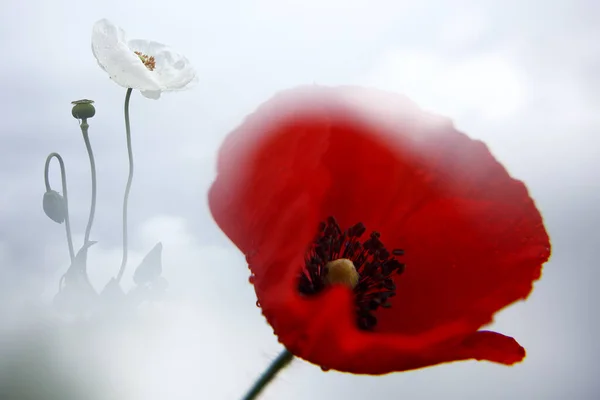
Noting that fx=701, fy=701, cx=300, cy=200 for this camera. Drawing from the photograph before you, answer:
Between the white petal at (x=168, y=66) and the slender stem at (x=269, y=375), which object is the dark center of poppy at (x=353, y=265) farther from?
the white petal at (x=168, y=66)

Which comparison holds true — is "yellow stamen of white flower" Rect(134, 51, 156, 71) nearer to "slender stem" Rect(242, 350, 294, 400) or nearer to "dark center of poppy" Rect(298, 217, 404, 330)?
"dark center of poppy" Rect(298, 217, 404, 330)

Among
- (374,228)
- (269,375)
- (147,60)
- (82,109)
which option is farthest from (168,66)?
(269,375)

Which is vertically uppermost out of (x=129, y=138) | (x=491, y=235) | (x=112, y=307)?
(x=491, y=235)

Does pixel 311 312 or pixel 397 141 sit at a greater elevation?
pixel 397 141

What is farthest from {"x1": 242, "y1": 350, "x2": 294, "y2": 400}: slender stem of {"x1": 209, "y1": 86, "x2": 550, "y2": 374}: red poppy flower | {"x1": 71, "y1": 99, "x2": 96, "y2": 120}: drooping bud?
{"x1": 71, "y1": 99, "x2": 96, "y2": 120}: drooping bud

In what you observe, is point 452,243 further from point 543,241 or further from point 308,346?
point 308,346

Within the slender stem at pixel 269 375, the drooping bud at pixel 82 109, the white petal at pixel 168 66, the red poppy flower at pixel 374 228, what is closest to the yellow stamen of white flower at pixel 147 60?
the white petal at pixel 168 66

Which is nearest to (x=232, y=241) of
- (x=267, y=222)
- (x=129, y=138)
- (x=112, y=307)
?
(x=267, y=222)
